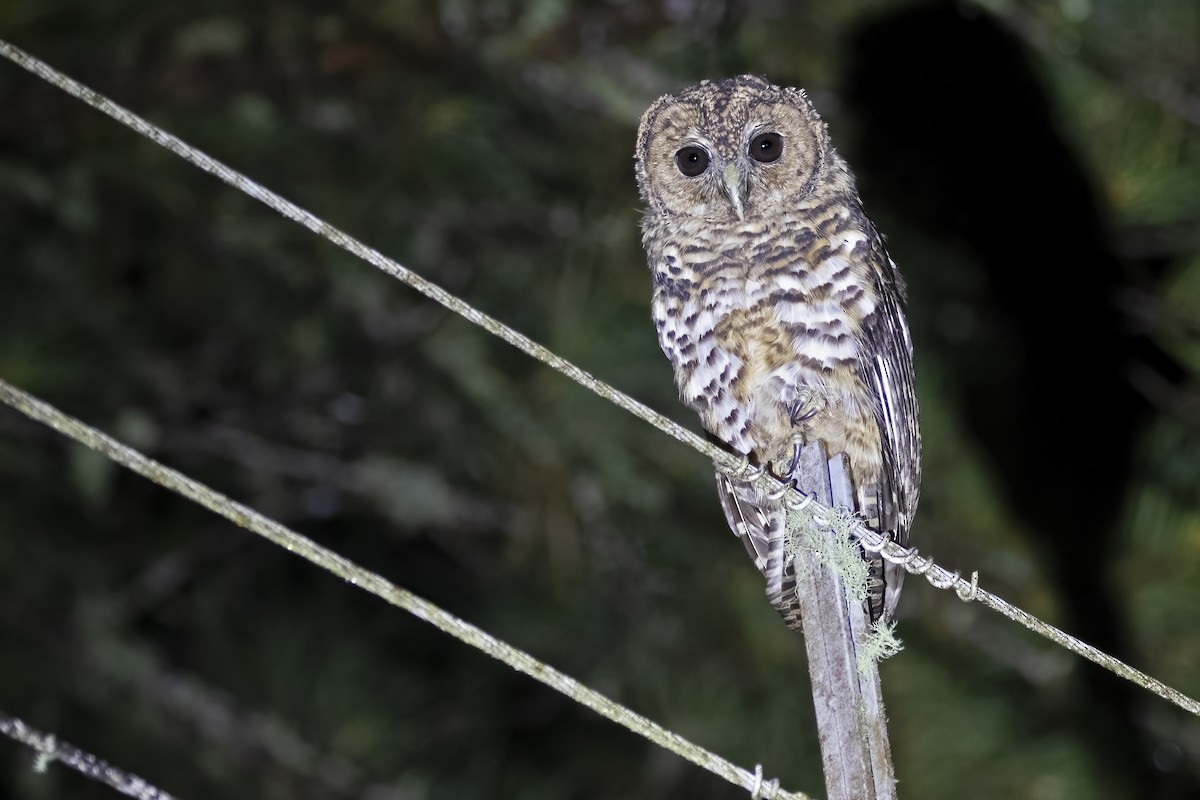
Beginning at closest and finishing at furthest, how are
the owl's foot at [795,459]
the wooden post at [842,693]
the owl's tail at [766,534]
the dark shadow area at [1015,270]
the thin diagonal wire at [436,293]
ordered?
the thin diagonal wire at [436,293]
the wooden post at [842,693]
the owl's foot at [795,459]
the owl's tail at [766,534]
the dark shadow area at [1015,270]

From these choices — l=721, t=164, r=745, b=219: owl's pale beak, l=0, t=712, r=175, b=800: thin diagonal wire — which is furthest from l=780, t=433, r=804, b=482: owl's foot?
l=0, t=712, r=175, b=800: thin diagonal wire

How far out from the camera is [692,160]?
6.43ft

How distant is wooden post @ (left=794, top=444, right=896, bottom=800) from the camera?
53.7 inches

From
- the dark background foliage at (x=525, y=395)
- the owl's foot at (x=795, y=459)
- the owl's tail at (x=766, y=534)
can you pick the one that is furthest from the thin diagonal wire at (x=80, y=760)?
the dark background foliage at (x=525, y=395)

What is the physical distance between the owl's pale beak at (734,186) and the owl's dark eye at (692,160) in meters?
0.05

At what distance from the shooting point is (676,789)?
3.85 m

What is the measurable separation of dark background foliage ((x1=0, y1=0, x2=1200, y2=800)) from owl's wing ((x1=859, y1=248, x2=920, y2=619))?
1354mm

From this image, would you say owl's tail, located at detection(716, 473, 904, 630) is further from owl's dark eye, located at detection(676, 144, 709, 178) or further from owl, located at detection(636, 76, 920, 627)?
owl's dark eye, located at detection(676, 144, 709, 178)

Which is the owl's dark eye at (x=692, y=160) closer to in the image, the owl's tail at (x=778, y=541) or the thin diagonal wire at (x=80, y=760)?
the owl's tail at (x=778, y=541)

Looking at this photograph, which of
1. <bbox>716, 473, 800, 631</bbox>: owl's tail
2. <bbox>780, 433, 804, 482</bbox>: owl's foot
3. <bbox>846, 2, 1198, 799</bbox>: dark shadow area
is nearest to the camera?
<bbox>780, 433, 804, 482</bbox>: owl's foot

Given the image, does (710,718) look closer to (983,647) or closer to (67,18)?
(983,647)

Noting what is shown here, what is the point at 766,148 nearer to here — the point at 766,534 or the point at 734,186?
the point at 734,186

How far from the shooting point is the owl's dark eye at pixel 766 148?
1921 millimetres

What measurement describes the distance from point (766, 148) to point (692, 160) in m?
0.11
